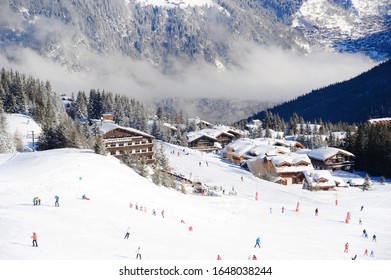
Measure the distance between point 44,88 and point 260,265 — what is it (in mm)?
125192

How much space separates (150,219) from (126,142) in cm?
4927

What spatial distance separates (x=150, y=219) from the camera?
149 feet

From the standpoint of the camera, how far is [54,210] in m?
41.1

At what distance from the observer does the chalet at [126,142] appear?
9200 cm

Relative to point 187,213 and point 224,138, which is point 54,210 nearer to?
point 187,213

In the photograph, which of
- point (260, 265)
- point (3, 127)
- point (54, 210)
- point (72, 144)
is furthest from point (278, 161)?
point (260, 265)

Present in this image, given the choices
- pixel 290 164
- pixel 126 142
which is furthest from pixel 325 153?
pixel 126 142

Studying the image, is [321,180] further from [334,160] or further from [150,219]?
[150,219]

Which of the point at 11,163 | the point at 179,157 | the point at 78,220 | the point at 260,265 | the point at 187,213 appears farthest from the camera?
the point at 179,157

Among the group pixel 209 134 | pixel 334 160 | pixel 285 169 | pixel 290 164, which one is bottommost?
pixel 285 169

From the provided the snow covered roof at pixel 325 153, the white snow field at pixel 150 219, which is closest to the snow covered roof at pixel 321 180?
the white snow field at pixel 150 219

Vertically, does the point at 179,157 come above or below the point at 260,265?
above

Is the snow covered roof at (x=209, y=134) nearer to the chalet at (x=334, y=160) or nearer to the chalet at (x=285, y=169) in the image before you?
the chalet at (x=334, y=160)

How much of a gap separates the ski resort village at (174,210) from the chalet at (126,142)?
200mm
